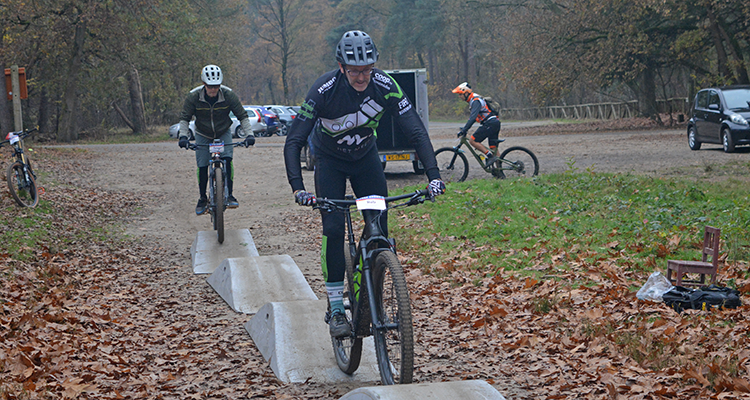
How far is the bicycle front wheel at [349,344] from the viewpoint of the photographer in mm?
4926

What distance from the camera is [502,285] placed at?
7535 millimetres

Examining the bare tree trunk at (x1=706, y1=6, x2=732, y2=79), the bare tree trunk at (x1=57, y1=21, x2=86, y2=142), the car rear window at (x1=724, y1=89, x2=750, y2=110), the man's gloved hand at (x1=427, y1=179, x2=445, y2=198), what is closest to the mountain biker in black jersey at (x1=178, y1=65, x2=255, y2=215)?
the man's gloved hand at (x1=427, y1=179, x2=445, y2=198)

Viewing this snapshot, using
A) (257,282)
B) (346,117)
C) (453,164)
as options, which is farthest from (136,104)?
(346,117)

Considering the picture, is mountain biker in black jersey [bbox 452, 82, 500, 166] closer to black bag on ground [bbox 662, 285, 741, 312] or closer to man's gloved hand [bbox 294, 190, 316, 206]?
black bag on ground [bbox 662, 285, 741, 312]

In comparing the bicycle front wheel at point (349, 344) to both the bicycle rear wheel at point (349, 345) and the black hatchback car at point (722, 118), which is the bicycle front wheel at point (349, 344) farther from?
the black hatchback car at point (722, 118)

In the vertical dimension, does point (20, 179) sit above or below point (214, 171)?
below

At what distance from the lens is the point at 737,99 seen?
20.2 meters

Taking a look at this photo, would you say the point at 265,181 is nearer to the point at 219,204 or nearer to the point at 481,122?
the point at 481,122

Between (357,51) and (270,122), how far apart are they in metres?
37.6

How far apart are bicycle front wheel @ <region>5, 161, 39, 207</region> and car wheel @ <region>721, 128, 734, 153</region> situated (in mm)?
17045

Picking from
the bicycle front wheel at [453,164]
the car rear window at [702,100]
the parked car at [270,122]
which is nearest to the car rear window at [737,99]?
the car rear window at [702,100]

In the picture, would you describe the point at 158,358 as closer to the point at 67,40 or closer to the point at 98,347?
the point at 98,347

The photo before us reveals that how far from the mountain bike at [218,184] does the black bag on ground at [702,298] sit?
5.92 metres

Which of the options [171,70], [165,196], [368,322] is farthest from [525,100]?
[368,322]
